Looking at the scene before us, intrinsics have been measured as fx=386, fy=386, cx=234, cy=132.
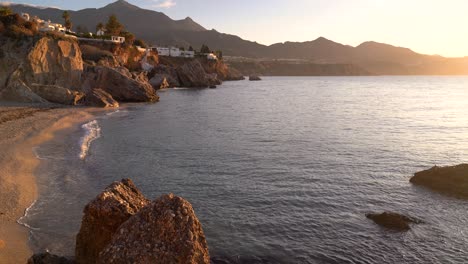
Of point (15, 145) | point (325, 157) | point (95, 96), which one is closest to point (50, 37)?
point (95, 96)

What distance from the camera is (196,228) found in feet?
28.0

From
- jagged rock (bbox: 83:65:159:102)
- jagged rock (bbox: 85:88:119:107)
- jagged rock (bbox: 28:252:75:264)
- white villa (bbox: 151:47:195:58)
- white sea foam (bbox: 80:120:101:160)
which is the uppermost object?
white villa (bbox: 151:47:195:58)

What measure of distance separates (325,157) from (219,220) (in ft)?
43.1

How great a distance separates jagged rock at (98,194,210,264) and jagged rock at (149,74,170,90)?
301 feet

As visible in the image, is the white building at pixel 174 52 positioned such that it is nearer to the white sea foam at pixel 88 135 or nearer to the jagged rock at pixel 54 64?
the jagged rock at pixel 54 64

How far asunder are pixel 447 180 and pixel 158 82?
8655 cm

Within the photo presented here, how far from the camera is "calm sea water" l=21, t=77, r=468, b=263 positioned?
13805 millimetres

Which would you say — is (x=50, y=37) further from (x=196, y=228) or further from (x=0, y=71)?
(x=196, y=228)

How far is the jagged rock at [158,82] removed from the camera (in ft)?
322

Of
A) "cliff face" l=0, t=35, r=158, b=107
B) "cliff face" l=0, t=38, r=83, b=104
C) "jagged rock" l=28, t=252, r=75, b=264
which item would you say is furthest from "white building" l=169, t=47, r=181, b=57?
"jagged rock" l=28, t=252, r=75, b=264

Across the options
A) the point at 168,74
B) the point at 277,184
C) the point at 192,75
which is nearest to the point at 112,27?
the point at 168,74

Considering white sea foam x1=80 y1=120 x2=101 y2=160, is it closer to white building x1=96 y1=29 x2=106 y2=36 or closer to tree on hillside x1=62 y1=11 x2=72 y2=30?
tree on hillside x1=62 y1=11 x2=72 y2=30

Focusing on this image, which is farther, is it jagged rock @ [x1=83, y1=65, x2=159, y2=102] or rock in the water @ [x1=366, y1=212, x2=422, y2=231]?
jagged rock @ [x1=83, y1=65, x2=159, y2=102]

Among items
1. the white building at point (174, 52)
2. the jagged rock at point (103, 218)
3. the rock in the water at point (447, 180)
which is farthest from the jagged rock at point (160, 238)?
the white building at point (174, 52)
